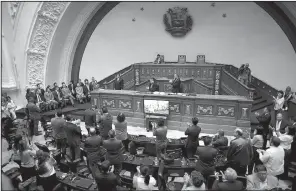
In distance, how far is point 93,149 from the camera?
16.4 ft

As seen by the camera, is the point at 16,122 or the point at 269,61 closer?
the point at 16,122

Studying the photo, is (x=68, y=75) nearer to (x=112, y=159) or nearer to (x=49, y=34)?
(x=49, y=34)

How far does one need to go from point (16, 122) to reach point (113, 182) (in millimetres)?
5584

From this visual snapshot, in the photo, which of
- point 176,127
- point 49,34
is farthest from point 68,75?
point 176,127

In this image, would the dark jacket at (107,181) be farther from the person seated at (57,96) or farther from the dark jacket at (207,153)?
the person seated at (57,96)

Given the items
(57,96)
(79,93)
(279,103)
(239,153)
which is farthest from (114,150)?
(79,93)

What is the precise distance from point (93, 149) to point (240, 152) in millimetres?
3121

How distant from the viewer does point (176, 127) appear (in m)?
8.59

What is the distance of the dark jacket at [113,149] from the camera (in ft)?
15.2

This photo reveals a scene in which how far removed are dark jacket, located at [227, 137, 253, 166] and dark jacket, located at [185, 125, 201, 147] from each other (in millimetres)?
1017

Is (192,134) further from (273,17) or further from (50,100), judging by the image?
(273,17)

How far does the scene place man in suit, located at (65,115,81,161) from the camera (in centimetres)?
544

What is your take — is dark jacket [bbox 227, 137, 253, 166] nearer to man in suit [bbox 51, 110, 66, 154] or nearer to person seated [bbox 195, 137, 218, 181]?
person seated [bbox 195, 137, 218, 181]

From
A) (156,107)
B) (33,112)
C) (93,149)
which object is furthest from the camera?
(156,107)
